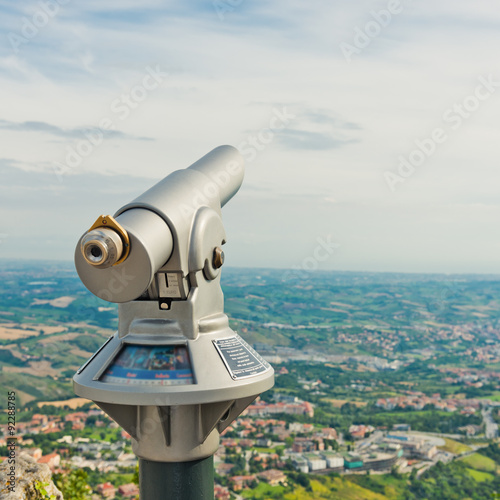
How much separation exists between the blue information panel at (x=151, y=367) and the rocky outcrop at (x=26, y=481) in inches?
61.0

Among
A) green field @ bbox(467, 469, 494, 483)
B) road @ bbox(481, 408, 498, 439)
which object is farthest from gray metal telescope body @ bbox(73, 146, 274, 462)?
road @ bbox(481, 408, 498, 439)

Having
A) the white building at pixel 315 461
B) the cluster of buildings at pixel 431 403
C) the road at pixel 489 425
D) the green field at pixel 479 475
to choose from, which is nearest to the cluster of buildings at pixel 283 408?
the cluster of buildings at pixel 431 403

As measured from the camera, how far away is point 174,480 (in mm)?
3105

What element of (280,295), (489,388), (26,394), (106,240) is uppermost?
(106,240)

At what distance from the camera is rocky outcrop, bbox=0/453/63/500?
402 centimetres

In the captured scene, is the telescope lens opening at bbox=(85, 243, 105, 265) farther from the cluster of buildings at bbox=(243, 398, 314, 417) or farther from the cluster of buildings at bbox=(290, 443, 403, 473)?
the cluster of buildings at bbox=(243, 398, 314, 417)

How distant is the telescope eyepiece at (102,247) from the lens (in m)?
2.51

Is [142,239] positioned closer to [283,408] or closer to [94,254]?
[94,254]

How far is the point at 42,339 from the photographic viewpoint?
46562 millimetres

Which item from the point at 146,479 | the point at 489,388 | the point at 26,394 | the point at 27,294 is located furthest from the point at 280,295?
the point at 146,479

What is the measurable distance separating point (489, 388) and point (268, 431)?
2572 centimetres

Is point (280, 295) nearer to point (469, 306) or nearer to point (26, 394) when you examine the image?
point (26, 394)
